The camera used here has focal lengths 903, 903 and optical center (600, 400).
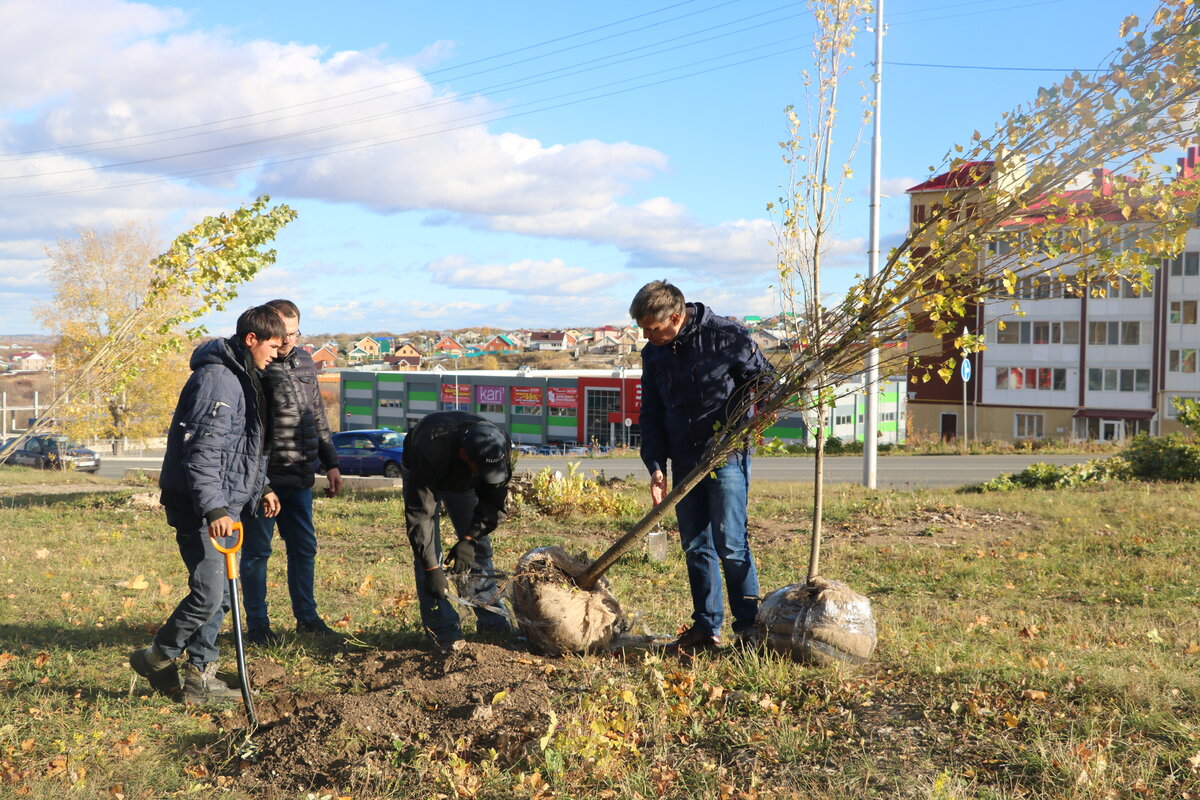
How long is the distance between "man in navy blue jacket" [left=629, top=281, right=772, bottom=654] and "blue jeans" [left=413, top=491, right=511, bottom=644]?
107 centimetres

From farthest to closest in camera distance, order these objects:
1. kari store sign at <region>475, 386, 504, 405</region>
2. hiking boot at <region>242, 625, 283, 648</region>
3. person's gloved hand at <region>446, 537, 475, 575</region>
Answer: kari store sign at <region>475, 386, 504, 405</region> < hiking boot at <region>242, 625, 283, 648</region> < person's gloved hand at <region>446, 537, 475, 575</region>

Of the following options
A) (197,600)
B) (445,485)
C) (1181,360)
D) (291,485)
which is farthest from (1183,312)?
(197,600)

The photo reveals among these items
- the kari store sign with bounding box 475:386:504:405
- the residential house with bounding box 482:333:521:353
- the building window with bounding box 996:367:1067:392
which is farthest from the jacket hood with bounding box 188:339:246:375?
the residential house with bounding box 482:333:521:353

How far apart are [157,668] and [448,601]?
1354mm

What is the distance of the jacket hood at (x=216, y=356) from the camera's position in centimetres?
418

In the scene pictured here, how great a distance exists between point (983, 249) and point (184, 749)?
3.92 metres

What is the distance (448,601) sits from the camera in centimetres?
464

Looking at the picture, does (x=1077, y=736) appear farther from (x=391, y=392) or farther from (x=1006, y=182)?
(x=391, y=392)

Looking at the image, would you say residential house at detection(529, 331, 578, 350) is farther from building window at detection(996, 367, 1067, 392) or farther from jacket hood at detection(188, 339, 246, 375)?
jacket hood at detection(188, 339, 246, 375)

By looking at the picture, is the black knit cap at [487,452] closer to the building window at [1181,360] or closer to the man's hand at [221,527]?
the man's hand at [221,527]

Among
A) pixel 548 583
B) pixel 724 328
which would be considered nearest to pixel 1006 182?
pixel 724 328

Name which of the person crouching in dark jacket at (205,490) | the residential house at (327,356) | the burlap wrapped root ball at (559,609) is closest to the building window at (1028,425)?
the burlap wrapped root ball at (559,609)

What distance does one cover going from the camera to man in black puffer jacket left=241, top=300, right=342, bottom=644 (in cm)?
504

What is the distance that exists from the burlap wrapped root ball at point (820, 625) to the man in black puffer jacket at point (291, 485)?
98.9 inches
